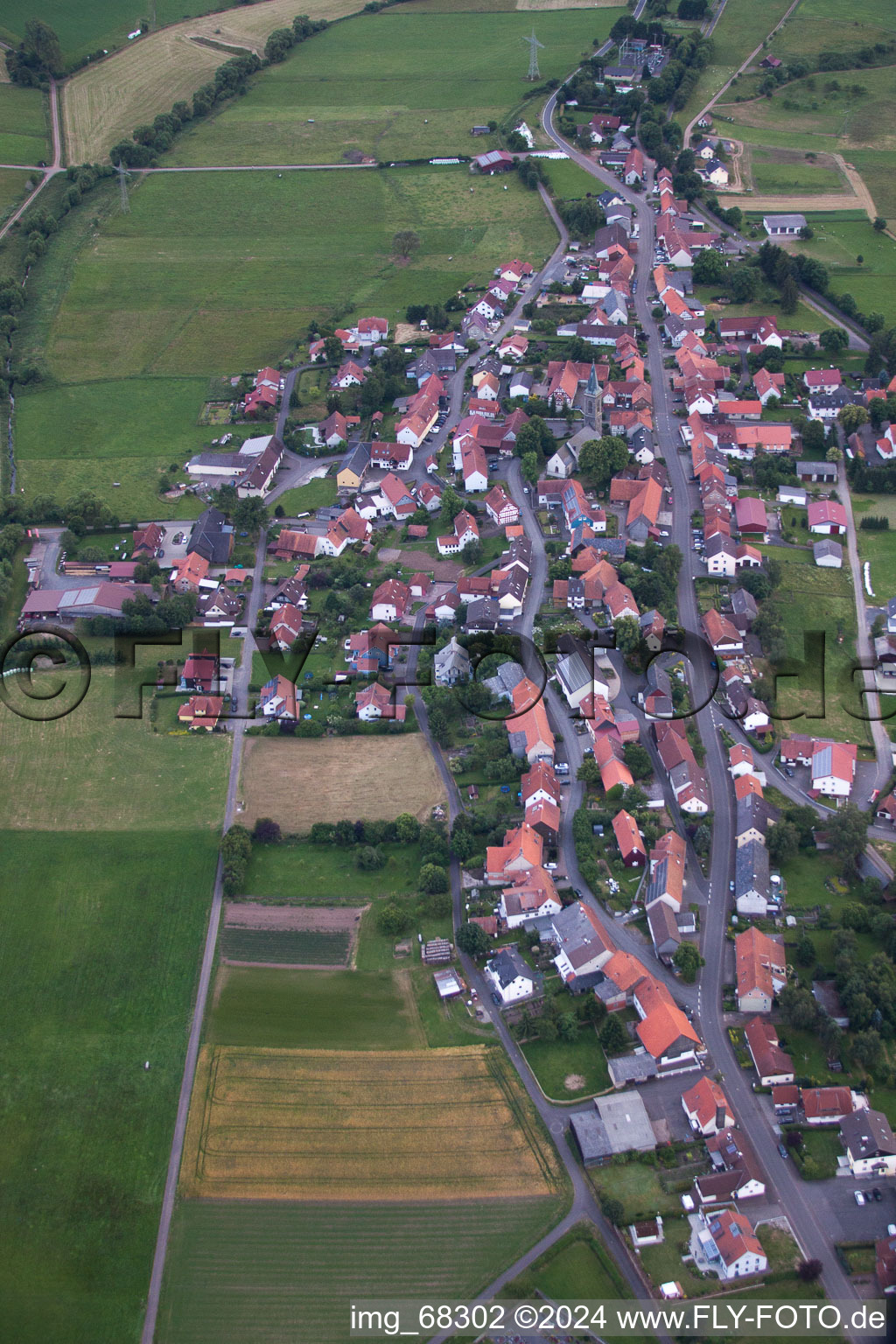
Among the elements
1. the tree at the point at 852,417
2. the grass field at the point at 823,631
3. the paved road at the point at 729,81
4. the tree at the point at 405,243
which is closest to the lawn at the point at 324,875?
the grass field at the point at 823,631

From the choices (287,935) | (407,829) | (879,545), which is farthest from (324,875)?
(879,545)

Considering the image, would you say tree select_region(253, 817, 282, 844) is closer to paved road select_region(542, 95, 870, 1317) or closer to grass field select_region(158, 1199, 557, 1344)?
grass field select_region(158, 1199, 557, 1344)

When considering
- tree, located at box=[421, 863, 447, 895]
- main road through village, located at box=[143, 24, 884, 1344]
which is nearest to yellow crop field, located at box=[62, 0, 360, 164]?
main road through village, located at box=[143, 24, 884, 1344]

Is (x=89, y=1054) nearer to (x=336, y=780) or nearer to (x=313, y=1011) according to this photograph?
(x=313, y=1011)

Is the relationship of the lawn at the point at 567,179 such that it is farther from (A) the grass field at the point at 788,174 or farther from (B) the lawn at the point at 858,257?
(B) the lawn at the point at 858,257

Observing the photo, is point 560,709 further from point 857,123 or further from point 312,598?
point 857,123
